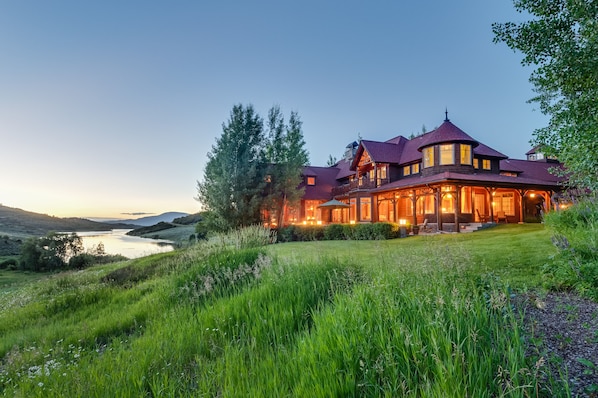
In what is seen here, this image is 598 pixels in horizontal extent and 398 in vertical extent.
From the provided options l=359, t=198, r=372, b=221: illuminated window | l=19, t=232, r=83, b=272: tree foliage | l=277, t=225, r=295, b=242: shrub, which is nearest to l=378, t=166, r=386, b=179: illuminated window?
l=359, t=198, r=372, b=221: illuminated window

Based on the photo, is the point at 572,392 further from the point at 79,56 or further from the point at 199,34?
the point at 199,34

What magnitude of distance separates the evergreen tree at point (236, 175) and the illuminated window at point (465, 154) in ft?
49.7

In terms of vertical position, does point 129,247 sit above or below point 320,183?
below

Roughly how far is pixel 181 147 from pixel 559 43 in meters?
23.5

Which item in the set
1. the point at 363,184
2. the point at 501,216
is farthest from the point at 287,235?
the point at 501,216

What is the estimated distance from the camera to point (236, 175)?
23562 millimetres

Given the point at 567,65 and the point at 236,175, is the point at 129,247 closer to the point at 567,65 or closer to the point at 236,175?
the point at 236,175

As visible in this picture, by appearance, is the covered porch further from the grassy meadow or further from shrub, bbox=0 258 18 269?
shrub, bbox=0 258 18 269

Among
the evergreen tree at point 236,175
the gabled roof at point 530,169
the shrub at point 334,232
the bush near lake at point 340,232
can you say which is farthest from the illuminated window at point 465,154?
the evergreen tree at point 236,175

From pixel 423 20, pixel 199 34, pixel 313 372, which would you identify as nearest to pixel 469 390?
pixel 313 372

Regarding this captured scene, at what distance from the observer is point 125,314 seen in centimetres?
607

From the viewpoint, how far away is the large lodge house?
20.8 metres

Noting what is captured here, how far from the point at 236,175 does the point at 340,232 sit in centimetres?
929

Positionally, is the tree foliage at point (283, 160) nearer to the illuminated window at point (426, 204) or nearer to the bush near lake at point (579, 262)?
the illuminated window at point (426, 204)
